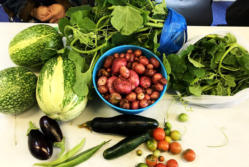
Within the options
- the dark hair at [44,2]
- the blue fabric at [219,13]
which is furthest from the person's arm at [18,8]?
the blue fabric at [219,13]

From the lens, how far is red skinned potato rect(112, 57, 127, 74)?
705 mm

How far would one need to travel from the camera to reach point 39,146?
654mm

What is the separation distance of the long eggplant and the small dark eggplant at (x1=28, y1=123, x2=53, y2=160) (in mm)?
169

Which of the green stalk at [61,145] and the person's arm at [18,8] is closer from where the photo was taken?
the green stalk at [61,145]

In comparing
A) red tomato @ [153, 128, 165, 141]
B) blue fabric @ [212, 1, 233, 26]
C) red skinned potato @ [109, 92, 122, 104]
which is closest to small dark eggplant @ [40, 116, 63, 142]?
red skinned potato @ [109, 92, 122, 104]

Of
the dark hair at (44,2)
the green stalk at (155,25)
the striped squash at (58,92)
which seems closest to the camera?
the striped squash at (58,92)

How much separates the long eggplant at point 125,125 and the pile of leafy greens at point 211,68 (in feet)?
0.69

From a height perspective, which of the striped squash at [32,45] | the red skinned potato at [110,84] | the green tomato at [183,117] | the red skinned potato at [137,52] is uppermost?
the striped squash at [32,45]

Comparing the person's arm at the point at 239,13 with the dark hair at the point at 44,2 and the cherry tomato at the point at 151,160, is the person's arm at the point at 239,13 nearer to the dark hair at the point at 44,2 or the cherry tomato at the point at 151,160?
the cherry tomato at the point at 151,160

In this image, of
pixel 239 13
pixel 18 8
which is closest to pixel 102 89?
pixel 18 8

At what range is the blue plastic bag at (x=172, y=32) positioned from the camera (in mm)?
767

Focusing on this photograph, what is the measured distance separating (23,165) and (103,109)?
0.35 metres

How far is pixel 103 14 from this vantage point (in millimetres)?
784

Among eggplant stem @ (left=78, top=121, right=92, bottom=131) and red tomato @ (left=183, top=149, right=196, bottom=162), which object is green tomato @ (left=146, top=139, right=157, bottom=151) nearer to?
red tomato @ (left=183, top=149, right=196, bottom=162)
